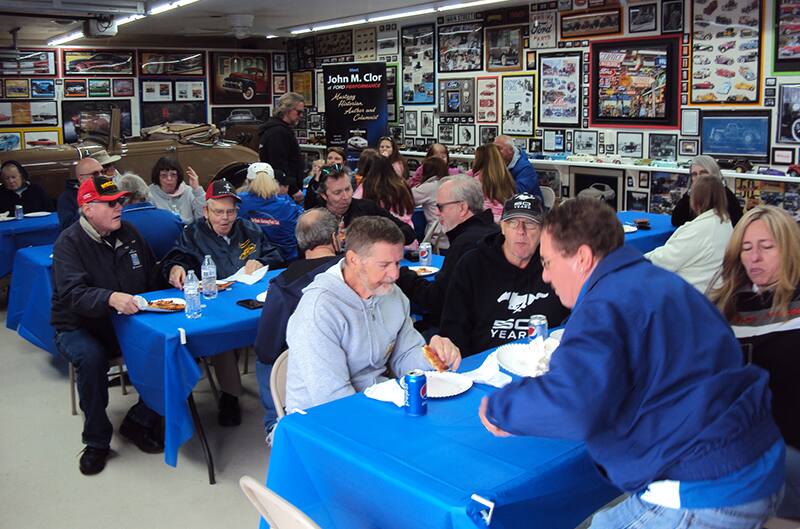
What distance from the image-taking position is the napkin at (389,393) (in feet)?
8.82

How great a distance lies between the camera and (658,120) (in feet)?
29.9

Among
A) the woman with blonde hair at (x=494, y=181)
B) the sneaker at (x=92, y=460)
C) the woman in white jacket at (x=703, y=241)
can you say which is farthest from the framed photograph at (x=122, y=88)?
the woman in white jacket at (x=703, y=241)

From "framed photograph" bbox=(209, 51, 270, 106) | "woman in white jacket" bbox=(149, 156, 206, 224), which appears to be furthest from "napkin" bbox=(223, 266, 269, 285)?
"framed photograph" bbox=(209, 51, 270, 106)

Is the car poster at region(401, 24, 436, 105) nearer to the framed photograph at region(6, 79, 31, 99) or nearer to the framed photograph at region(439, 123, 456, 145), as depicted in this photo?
the framed photograph at region(439, 123, 456, 145)

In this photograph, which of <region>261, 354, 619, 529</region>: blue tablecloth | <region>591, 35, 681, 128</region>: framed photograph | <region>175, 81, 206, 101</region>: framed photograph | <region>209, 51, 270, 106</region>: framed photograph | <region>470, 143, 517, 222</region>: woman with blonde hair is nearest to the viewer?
<region>261, 354, 619, 529</region>: blue tablecloth

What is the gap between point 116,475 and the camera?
14.0ft

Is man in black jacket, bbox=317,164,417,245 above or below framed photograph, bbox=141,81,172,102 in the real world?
below

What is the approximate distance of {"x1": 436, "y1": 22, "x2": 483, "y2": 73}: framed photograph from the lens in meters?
11.2

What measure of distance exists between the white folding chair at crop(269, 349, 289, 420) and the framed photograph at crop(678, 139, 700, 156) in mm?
6870

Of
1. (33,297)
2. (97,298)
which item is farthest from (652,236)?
(33,297)

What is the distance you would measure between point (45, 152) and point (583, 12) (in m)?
6.83

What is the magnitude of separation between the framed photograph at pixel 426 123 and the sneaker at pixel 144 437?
327 inches

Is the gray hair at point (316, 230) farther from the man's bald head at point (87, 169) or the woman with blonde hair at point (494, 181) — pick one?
the man's bald head at point (87, 169)

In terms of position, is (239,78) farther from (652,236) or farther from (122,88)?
(652,236)
